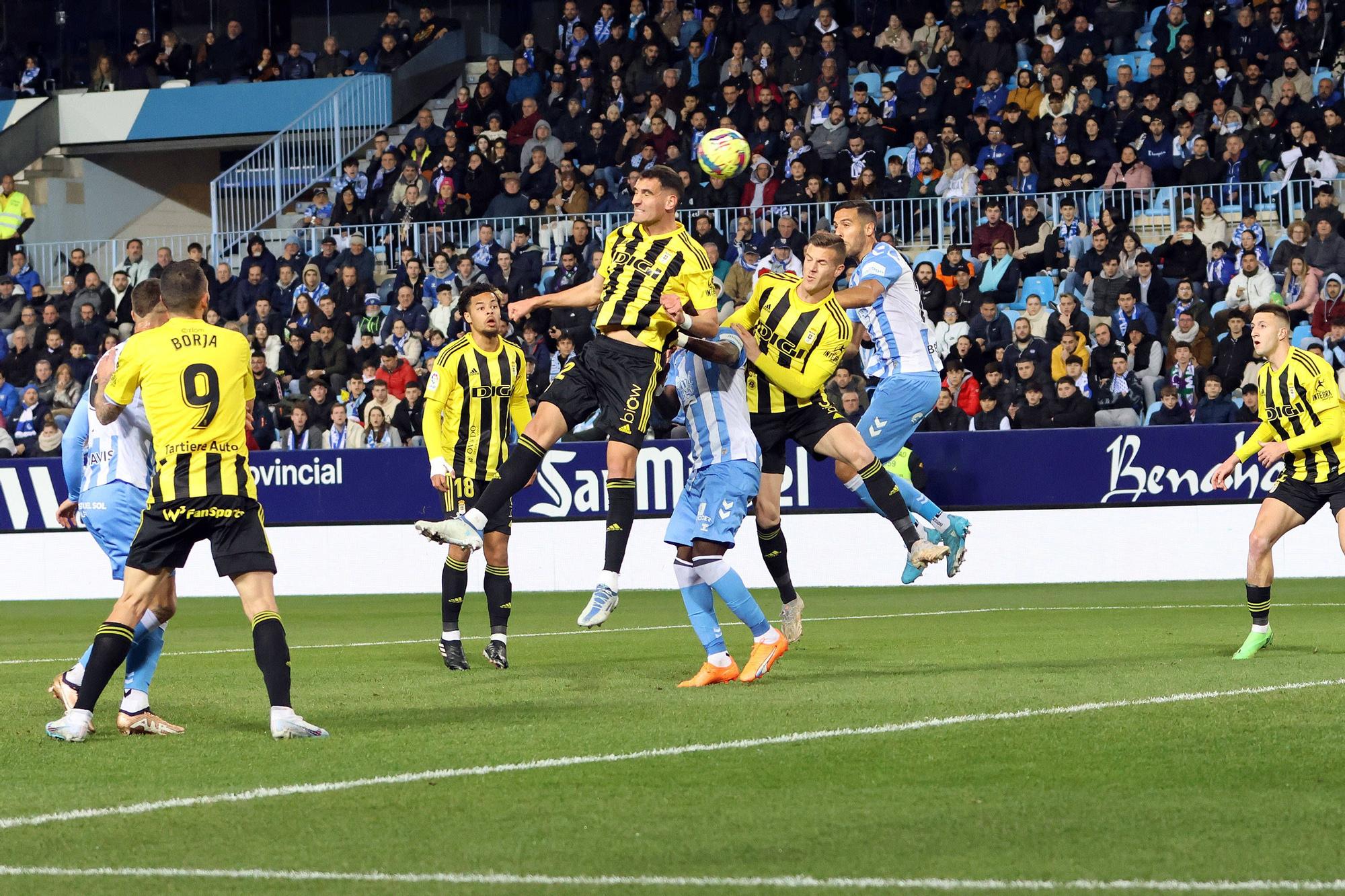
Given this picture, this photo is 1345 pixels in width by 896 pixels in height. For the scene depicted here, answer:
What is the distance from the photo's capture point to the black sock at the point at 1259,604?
10.6 m

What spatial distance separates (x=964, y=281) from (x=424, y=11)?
49.5 feet

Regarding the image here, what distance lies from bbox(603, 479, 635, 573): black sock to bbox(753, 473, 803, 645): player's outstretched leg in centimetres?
86

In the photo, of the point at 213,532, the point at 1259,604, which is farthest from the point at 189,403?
the point at 1259,604

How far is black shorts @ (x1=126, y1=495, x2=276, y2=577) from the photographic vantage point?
295 inches

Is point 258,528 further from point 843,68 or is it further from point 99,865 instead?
point 843,68

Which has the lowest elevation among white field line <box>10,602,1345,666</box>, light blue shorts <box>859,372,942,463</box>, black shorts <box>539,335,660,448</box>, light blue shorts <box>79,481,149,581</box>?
white field line <box>10,602,1345,666</box>

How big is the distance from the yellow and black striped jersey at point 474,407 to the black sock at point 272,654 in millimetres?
3886

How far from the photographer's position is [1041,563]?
1955cm

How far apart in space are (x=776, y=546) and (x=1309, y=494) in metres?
3.19

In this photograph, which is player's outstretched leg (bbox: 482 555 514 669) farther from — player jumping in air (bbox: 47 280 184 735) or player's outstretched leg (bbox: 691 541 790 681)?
player jumping in air (bbox: 47 280 184 735)

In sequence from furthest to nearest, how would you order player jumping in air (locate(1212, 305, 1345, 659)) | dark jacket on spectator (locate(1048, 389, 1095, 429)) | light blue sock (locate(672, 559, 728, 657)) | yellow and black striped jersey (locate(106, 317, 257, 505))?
dark jacket on spectator (locate(1048, 389, 1095, 429)), player jumping in air (locate(1212, 305, 1345, 659)), light blue sock (locate(672, 559, 728, 657)), yellow and black striped jersey (locate(106, 317, 257, 505))

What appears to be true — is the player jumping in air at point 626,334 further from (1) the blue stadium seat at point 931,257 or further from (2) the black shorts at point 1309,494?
(1) the blue stadium seat at point 931,257

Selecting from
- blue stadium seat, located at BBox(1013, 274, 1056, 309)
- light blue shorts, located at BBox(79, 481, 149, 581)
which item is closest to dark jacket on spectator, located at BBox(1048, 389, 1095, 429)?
blue stadium seat, located at BBox(1013, 274, 1056, 309)

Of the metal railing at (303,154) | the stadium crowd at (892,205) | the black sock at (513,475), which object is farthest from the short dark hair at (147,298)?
the metal railing at (303,154)
